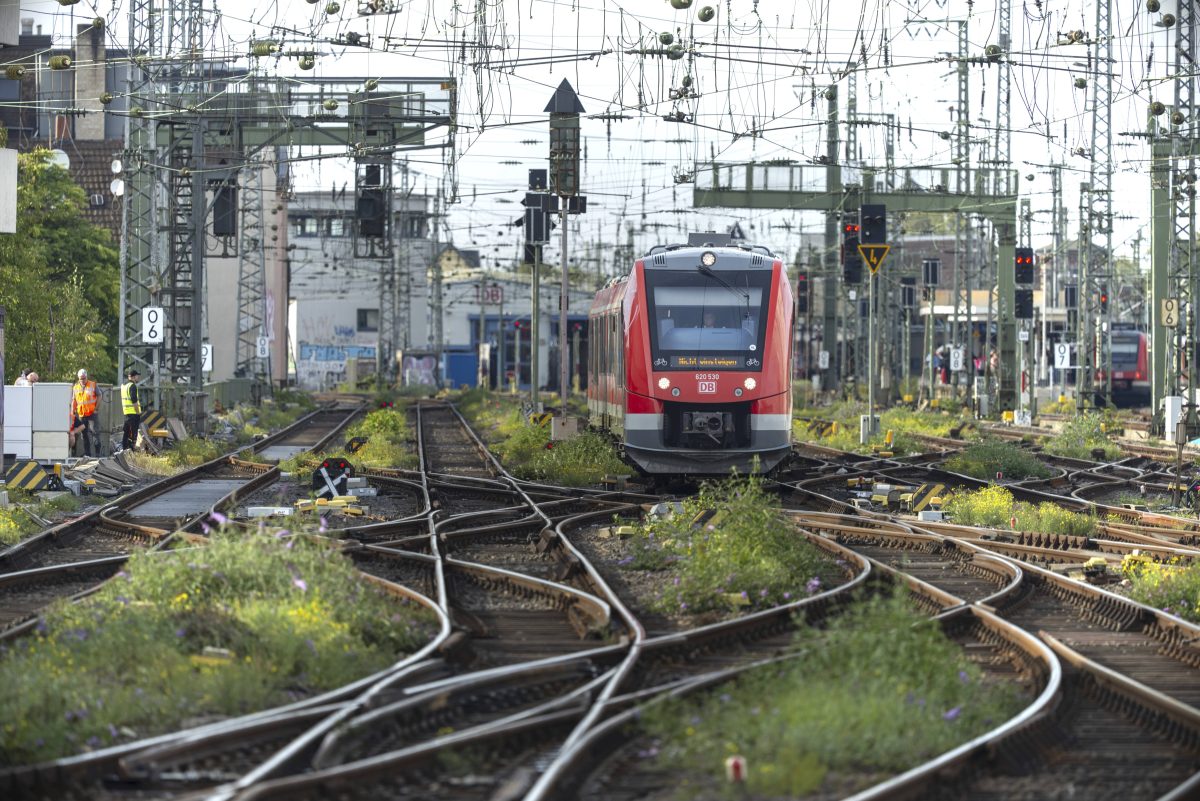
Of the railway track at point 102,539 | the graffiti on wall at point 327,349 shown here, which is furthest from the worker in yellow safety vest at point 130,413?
the graffiti on wall at point 327,349

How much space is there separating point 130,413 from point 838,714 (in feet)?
78.8

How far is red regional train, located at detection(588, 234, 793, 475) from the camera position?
22.2 m

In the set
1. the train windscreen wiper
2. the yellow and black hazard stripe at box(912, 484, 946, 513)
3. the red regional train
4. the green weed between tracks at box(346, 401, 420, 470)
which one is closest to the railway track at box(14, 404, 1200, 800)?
the yellow and black hazard stripe at box(912, 484, 946, 513)

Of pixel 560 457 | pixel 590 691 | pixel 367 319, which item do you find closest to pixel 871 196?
pixel 560 457

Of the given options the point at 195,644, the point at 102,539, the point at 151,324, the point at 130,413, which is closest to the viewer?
the point at 195,644

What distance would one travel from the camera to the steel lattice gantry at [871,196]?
156 ft

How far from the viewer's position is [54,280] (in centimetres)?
5597

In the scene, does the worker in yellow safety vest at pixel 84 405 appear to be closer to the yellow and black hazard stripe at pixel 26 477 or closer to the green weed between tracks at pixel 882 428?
the yellow and black hazard stripe at pixel 26 477

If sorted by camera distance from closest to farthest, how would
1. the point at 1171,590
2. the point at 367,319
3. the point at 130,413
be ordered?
1. the point at 1171,590
2. the point at 130,413
3. the point at 367,319

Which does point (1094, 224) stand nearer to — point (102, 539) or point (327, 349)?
point (102, 539)

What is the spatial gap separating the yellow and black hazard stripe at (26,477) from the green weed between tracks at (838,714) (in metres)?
15.4

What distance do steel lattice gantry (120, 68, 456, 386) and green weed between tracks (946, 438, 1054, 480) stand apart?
40.9ft

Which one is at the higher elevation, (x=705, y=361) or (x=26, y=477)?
(x=705, y=361)

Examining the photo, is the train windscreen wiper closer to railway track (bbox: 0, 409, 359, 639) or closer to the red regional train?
the red regional train
